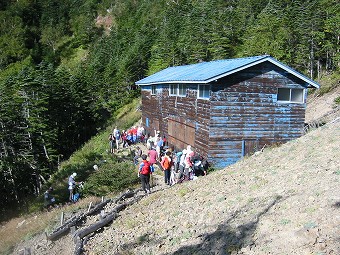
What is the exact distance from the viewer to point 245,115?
60.7ft

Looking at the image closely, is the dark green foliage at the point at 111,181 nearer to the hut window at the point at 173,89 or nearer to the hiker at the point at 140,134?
the hut window at the point at 173,89

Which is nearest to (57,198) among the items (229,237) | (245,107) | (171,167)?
(171,167)

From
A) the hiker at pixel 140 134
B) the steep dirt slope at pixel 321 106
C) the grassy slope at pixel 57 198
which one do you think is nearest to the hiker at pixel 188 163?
the grassy slope at pixel 57 198

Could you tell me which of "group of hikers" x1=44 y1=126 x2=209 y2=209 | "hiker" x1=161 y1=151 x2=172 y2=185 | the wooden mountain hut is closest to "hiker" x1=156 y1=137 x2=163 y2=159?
"group of hikers" x1=44 y1=126 x2=209 y2=209

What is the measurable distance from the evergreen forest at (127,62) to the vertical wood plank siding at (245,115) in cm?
1804

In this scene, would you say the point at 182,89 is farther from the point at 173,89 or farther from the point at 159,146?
the point at 159,146

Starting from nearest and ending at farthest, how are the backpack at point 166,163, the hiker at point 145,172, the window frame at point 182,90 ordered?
the hiker at point 145,172 → the backpack at point 166,163 → the window frame at point 182,90

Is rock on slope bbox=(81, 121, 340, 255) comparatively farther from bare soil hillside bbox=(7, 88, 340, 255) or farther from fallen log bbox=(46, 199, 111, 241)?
fallen log bbox=(46, 199, 111, 241)

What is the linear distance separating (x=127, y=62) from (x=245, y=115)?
41.9 metres

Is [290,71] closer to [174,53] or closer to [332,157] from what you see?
[332,157]

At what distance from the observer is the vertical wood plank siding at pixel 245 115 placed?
59.6 feet

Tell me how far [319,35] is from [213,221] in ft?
113

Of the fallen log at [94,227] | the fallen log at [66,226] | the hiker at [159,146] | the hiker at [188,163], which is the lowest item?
the fallen log at [66,226]

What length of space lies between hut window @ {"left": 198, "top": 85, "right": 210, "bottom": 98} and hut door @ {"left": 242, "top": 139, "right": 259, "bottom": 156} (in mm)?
3257
